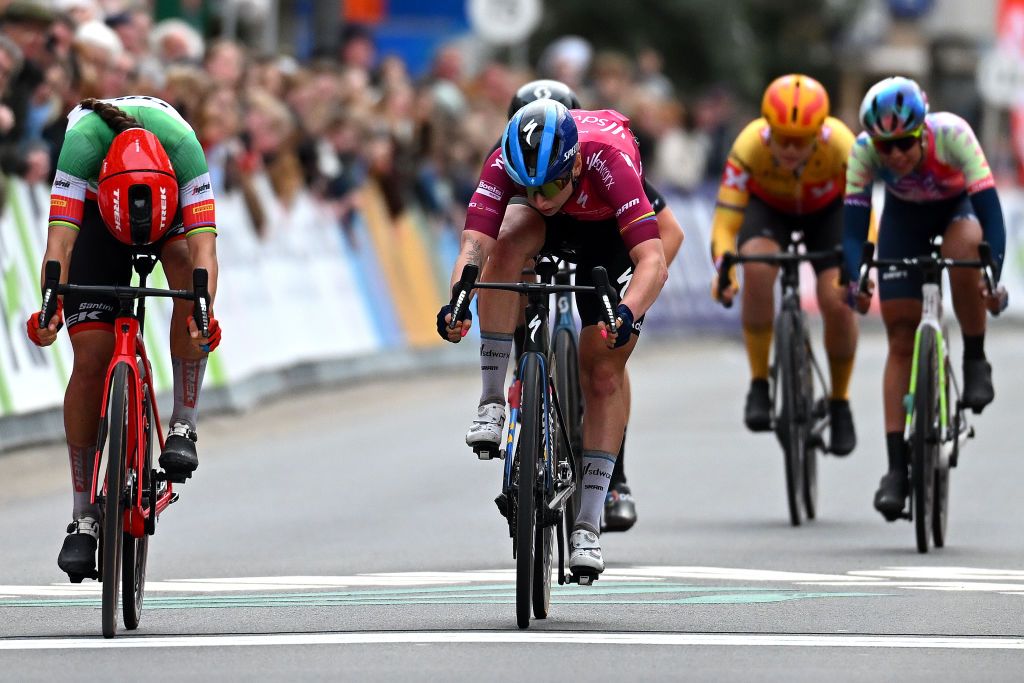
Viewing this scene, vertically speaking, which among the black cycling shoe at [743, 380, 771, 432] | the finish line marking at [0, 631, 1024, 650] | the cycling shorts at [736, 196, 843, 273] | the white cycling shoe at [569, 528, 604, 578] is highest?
the cycling shorts at [736, 196, 843, 273]

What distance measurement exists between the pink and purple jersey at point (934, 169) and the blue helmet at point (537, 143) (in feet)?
10.9

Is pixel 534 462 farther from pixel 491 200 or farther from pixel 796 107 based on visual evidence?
pixel 796 107

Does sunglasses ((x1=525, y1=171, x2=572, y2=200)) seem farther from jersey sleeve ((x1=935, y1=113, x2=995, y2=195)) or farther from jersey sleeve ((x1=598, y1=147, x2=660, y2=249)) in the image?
jersey sleeve ((x1=935, y1=113, x2=995, y2=195))

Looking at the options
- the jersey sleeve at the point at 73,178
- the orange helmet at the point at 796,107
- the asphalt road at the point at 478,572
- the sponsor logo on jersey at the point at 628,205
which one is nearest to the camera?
the asphalt road at the point at 478,572

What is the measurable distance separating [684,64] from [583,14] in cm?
205

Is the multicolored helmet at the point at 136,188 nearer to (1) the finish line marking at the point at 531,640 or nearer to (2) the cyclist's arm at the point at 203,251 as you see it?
(2) the cyclist's arm at the point at 203,251

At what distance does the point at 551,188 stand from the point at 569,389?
5.57 feet

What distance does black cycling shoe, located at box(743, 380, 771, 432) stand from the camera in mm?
13148

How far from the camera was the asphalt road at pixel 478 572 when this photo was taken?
780 centimetres

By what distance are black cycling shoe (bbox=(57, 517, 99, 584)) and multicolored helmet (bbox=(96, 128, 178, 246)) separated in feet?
3.45

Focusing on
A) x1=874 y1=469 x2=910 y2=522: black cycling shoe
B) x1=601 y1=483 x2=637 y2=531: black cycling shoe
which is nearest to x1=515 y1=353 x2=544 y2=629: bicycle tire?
x1=601 y1=483 x2=637 y2=531: black cycling shoe

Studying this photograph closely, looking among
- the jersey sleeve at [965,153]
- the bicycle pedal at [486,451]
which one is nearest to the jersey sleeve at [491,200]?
the bicycle pedal at [486,451]

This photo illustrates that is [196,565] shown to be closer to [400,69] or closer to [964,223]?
[964,223]

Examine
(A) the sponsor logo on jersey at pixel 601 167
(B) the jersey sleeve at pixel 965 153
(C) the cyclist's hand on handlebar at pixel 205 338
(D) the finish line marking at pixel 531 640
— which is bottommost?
(D) the finish line marking at pixel 531 640
